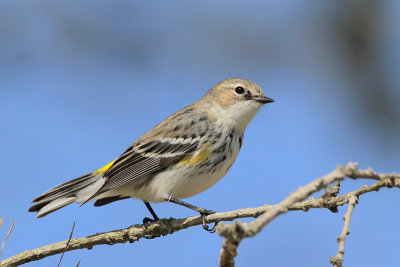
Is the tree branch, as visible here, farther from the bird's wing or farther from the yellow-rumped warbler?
the bird's wing

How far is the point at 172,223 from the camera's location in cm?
368

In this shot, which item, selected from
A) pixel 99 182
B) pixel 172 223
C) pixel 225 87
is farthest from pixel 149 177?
pixel 225 87

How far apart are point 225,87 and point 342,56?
168 cm

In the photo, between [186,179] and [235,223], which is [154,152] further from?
[235,223]

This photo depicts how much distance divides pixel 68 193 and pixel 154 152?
0.84 m

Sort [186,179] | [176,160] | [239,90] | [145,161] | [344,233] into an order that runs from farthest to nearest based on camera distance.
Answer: [239,90] < [145,161] < [176,160] < [186,179] < [344,233]

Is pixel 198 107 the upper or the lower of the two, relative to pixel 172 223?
upper

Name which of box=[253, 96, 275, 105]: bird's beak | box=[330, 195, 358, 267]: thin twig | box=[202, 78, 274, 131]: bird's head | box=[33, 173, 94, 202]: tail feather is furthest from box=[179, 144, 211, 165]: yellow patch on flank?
box=[330, 195, 358, 267]: thin twig

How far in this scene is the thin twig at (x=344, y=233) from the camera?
175 centimetres

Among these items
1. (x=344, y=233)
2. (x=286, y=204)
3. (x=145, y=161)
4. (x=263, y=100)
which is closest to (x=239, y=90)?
(x=263, y=100)

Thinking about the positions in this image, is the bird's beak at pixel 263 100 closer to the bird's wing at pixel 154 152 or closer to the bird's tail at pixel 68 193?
the bird's wing at pixel 154 152

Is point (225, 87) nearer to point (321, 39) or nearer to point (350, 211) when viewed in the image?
point (321, 39)

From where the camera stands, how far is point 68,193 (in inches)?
184

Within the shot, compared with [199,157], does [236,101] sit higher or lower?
higher
